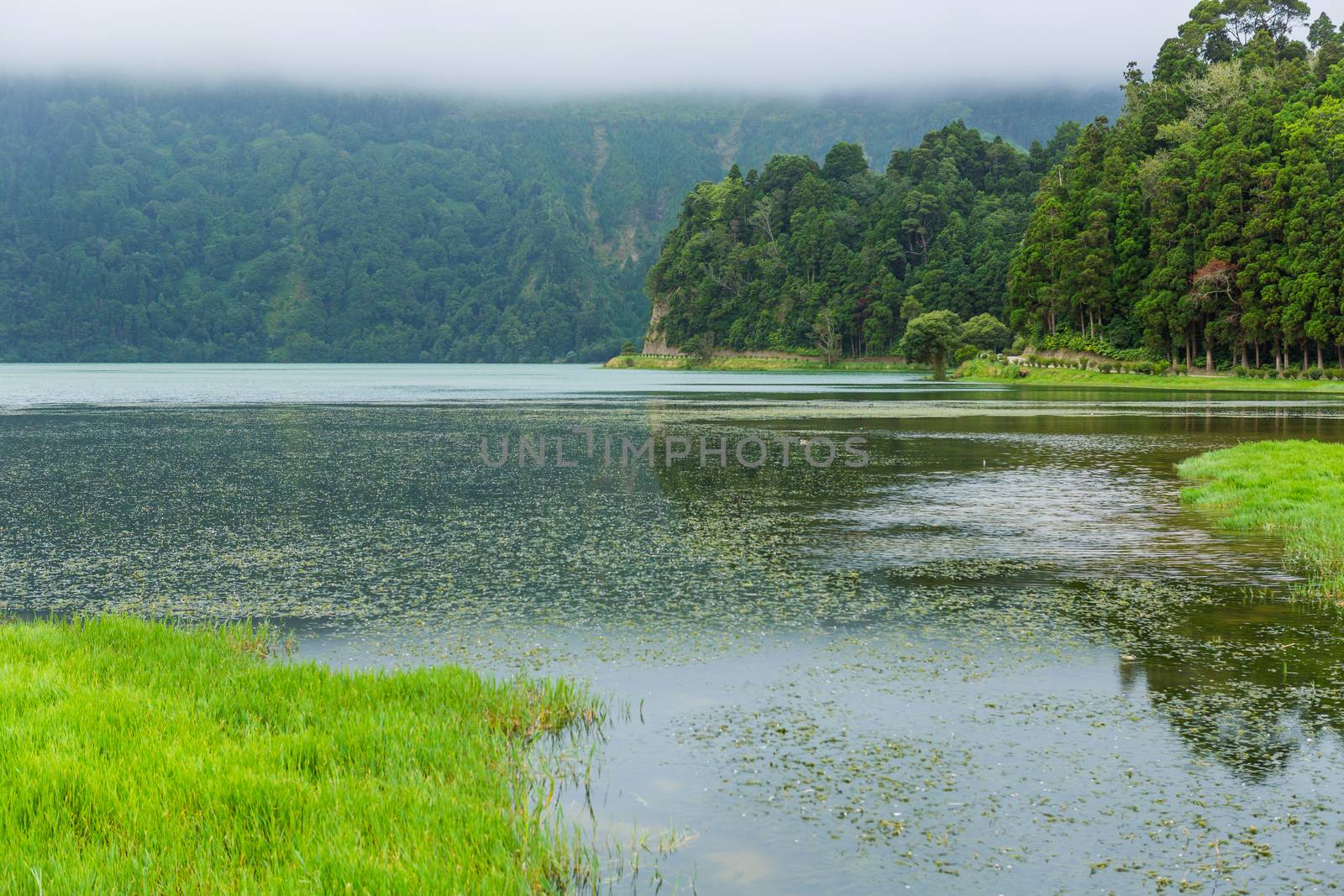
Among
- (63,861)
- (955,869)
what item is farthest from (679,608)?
(63,861)

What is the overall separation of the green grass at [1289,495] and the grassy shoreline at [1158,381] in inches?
2349

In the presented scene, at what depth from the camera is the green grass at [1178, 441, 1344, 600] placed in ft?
57.1

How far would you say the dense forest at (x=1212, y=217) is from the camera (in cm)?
9012

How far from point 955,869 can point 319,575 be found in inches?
476

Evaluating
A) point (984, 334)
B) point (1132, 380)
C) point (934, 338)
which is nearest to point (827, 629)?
point (1132, 380)

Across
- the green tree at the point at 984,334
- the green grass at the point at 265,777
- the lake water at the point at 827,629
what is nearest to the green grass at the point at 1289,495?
the lake water at the point at 827,629

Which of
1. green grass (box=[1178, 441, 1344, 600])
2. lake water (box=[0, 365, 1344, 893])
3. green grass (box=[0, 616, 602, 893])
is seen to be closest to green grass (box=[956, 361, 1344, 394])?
green grass (box=[1178, 441, 1344, 600])

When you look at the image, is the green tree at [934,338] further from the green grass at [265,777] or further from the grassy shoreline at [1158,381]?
Answer: the green grass at [265,777]

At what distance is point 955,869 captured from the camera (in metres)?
7.07

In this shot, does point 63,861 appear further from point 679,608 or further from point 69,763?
point 679,608

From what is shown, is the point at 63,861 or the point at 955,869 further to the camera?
the point at 955,869

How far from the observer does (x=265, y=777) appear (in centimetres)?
777

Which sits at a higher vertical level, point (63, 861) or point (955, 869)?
point (63, 861)

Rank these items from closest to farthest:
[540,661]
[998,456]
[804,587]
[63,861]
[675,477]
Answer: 1. [63,861]
2. [540,661]
3. [804,587]
4. [675,477]
5. [998,456]
